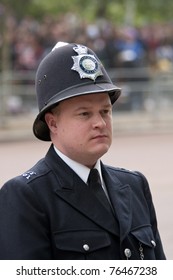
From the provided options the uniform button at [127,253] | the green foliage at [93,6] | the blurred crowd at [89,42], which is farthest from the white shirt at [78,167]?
the green foliage at [93,6]

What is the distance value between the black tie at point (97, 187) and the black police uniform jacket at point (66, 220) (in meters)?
0.02

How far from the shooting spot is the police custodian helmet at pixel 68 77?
3.12 m

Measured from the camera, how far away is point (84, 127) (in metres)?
3.11

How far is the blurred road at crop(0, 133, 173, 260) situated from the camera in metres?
10.7

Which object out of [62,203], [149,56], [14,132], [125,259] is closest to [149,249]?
[125,259]

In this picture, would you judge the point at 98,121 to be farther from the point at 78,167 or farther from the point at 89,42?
the point at 89,42

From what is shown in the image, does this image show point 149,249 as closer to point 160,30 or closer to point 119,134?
point 119,134

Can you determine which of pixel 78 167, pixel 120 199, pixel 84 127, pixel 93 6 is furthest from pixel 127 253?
pixel 93 6

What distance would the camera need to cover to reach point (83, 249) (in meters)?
3.02

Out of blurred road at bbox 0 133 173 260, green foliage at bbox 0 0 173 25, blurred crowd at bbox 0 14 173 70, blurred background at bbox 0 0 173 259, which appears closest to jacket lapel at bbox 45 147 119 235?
blurred road at bbox 0 133 173 260

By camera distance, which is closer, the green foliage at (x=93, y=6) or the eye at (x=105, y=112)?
the eye at (x=105, y=112)

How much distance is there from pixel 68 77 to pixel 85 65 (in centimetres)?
8

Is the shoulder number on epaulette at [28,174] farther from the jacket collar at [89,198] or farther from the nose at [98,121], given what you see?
the nose at [98,121]

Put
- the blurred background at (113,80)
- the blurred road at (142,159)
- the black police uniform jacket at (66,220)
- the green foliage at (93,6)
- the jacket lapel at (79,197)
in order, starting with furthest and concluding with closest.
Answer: the green foliage at (93,6)
the blurred background at (113,80)
the blurred road at (142,159)
the jacket lapel at (79,197)
the black police uniform jacket at (66,220)
